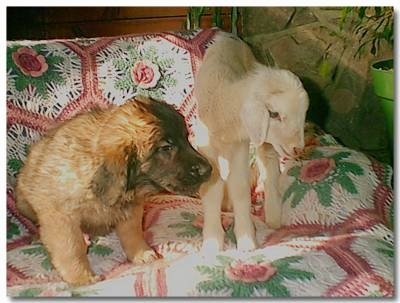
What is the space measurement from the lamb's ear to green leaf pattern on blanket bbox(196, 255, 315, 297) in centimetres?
22

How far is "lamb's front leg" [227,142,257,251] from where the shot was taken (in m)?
1.35

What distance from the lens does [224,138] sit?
1.34 meters

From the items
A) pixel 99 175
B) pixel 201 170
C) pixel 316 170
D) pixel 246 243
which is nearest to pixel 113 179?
pixel 99 175

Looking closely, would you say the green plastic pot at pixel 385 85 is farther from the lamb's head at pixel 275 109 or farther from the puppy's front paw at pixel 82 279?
the puppy's front paw at pixel 82 279

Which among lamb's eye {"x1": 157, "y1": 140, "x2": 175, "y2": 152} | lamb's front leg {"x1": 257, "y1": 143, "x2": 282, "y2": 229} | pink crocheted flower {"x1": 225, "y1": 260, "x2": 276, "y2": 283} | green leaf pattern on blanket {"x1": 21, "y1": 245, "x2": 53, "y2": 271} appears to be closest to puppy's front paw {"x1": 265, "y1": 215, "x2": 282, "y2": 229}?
lamb's front leg {"x1": 257, "y1": 143, "x2": 282, "y2": 229}

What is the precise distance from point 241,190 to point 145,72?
280 mm

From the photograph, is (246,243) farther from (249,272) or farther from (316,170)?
(316,170)

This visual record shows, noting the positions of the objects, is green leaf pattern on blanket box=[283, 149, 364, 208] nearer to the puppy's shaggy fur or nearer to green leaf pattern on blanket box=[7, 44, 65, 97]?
the puppy's shaggy fur

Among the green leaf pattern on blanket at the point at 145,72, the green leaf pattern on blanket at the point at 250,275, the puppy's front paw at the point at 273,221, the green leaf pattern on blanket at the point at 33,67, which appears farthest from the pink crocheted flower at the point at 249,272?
the green leaf pattern on blanket at the point at 33,67

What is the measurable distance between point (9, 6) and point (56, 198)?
0.38 meters

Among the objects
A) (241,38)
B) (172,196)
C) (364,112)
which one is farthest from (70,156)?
(364,112)

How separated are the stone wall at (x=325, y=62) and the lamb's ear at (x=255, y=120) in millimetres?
111

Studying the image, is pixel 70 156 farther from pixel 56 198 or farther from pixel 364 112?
pixel 364 112

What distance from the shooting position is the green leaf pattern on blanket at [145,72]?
1.36 meters
